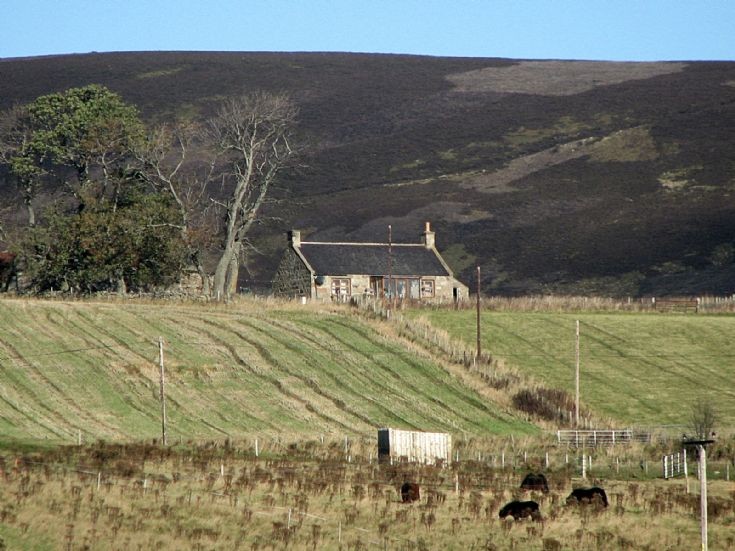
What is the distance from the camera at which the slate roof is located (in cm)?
9575

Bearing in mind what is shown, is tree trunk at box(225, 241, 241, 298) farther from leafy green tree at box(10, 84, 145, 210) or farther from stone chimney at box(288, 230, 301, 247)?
leafy green tree at box(10, 84, 145, 210)

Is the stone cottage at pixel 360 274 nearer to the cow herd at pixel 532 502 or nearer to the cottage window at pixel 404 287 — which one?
the cottage window at pixel 404 287

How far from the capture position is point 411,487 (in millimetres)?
40500

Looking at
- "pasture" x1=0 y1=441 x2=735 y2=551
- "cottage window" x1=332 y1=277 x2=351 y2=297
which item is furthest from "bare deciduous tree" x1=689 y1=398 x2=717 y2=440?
"cottage window" x1=332 y1=277 x2=351 y2=297

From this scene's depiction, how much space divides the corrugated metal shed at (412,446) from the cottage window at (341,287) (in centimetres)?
4252

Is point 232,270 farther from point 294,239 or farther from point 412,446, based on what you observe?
point 412,446

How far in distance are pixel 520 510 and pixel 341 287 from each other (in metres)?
57.8

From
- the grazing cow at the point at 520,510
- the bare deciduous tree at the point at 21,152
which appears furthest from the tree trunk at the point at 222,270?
the grazing cow at the point at 520,510

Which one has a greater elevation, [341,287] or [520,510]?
[341,287]

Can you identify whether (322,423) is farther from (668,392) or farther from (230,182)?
(230,182)

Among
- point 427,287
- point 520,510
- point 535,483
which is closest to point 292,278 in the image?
point 427,287

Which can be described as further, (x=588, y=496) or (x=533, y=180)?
(x=533, y=180)

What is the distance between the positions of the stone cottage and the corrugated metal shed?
1589 inches

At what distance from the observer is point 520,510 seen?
124 ft
